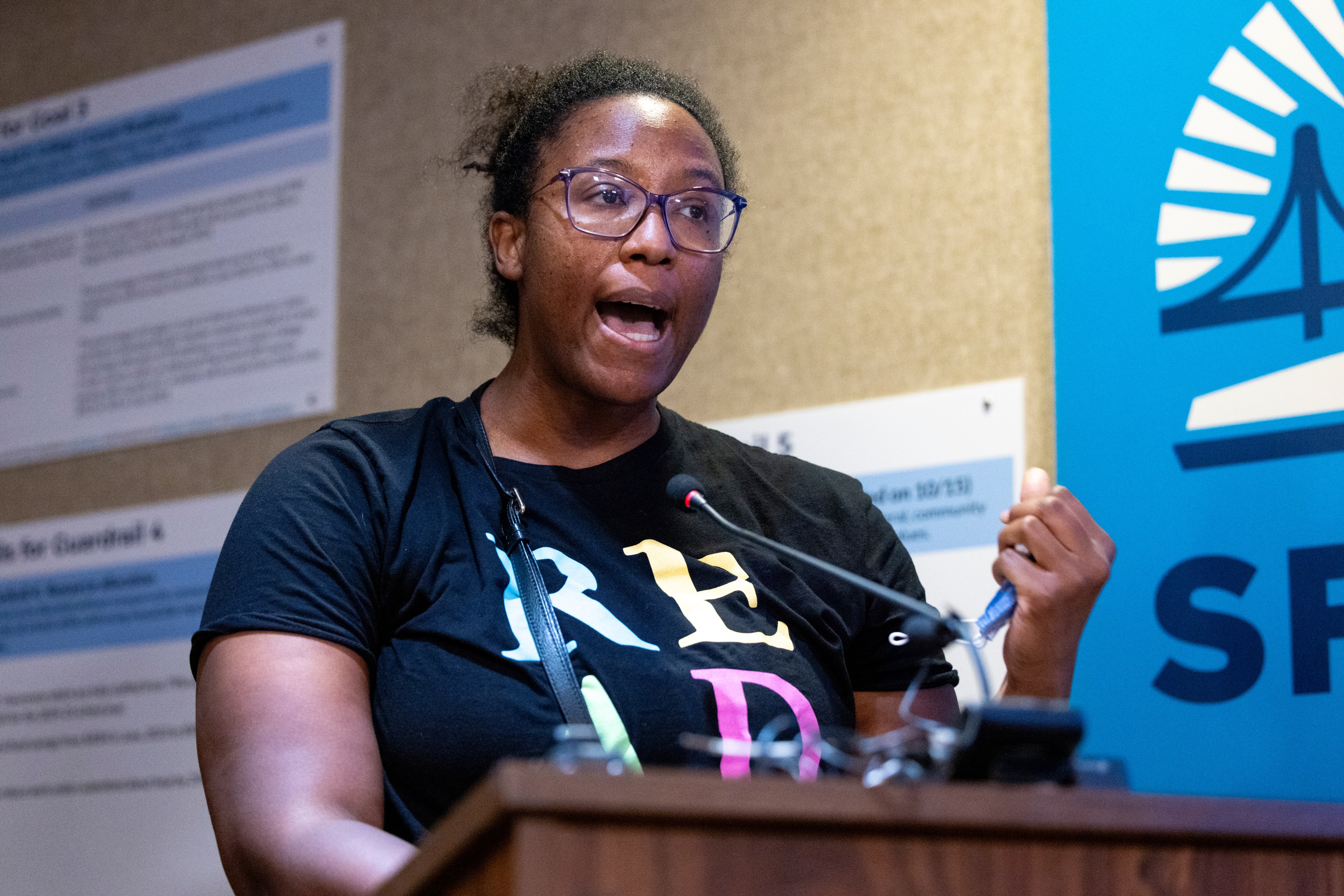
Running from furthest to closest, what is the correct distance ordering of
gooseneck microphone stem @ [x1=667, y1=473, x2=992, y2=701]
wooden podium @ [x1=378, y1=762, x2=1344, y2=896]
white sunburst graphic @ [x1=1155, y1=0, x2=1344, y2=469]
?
1. white sunburst graphic @ [x1=1155, y1=0, x2=1344, y2=469]
2. gooseneck microphone stem @ [x1=667, y1=473, x2=992, y2=701]
3. wooden podium @ [x1=378, y1=762, x2=1344, y2=896]

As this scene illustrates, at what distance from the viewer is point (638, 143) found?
5.13ft

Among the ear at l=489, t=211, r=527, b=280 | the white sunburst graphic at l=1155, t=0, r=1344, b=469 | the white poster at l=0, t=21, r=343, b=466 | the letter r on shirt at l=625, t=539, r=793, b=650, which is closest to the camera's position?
the letter r on shirt at l=625, t=539, r=793, b=650

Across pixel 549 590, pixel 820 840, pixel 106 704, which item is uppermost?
pixel 549 590

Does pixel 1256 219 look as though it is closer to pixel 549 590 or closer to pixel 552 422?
pixel 552 422

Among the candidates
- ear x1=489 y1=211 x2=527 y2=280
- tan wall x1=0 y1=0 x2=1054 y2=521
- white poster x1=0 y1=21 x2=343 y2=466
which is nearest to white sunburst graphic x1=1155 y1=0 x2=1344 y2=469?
tan wall x1=0 y1=0 x2=1054 y2=521

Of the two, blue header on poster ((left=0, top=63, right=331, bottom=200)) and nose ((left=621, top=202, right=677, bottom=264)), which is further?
blue header on poster ((left=0, top=63, right=331, bottom=200))

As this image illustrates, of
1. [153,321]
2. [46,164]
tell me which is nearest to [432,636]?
[153,321]

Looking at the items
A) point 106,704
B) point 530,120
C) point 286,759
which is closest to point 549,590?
point 286,759

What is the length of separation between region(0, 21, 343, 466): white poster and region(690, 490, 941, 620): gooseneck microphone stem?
4.62ft

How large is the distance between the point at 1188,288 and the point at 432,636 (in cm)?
108

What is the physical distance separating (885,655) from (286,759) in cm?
65

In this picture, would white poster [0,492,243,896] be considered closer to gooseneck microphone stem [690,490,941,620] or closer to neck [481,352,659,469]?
neck [481,352,659,469]

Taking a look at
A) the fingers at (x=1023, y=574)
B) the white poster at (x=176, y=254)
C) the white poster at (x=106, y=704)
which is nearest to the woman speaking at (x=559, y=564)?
the fingers at (x=1023, y=574)

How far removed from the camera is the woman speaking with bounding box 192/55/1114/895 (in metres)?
1.20
